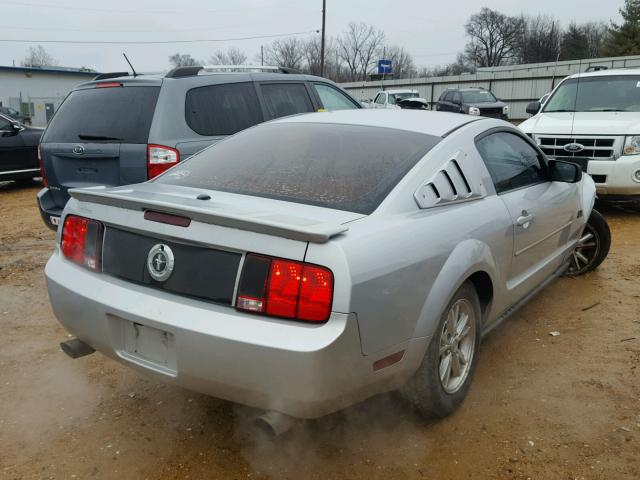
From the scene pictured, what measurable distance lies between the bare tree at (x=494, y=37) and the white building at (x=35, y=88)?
1960 inches

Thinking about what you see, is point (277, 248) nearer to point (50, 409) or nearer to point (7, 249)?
point (50, 409)

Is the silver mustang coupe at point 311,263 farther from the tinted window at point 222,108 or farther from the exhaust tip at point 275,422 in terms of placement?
the tinted window at point 222,108

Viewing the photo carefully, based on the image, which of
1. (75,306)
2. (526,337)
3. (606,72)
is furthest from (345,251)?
(606,72)

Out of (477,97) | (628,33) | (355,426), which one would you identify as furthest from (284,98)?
(628,33)

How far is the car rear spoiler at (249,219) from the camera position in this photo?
2141 mm

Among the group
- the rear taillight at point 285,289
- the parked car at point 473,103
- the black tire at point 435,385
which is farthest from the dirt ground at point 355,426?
the parked car at point 473,103

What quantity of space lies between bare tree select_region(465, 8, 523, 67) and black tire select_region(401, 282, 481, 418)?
7713 cm

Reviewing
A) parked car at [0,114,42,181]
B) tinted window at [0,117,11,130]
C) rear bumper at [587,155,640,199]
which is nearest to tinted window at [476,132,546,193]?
rear bumper at [587,155,640,199]

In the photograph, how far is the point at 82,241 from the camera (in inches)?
110

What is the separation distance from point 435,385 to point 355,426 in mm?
478

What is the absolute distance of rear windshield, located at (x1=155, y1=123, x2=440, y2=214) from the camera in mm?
2723

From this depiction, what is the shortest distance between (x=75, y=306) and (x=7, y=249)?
15.2ft

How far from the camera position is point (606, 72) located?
8.74 m

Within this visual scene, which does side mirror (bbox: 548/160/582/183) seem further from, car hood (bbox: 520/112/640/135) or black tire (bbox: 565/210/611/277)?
car hood (bbox: 520/112/640/135)
